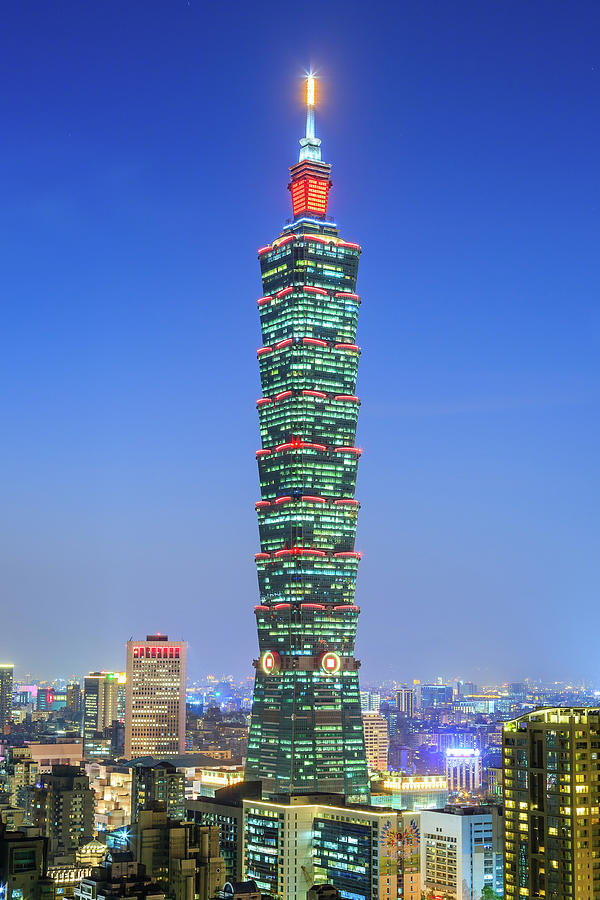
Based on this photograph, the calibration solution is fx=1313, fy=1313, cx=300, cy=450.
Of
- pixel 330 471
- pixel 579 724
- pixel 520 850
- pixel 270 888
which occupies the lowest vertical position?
pixel 270 888

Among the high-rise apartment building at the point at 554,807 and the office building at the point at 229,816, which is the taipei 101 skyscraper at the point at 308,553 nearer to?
the office building at the point at 229,816

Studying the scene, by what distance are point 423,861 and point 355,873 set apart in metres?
20.8

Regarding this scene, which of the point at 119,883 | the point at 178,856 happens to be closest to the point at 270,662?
the point at 178,856

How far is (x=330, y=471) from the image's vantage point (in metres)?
195

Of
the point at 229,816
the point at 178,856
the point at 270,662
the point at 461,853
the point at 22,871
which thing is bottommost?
the point at 461,853

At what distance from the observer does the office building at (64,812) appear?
181000mm

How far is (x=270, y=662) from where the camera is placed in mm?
191625

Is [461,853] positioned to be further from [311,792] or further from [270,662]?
[270,662]

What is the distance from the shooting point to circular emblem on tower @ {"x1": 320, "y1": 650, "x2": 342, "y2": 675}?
190 meters

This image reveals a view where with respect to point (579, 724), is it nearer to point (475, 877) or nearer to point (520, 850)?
point (520, 850)

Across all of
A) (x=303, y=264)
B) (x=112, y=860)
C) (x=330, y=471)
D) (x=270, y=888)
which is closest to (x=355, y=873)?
(x=270, y=888)

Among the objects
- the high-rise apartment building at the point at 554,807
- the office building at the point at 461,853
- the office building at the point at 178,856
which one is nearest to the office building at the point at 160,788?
the office building at the point at 461,853

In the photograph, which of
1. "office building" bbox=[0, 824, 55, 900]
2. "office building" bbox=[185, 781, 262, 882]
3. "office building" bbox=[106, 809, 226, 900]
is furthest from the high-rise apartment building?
"office building" bbox=[185, 781, 262, 882]

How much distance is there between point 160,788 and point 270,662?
2360 centimetres
